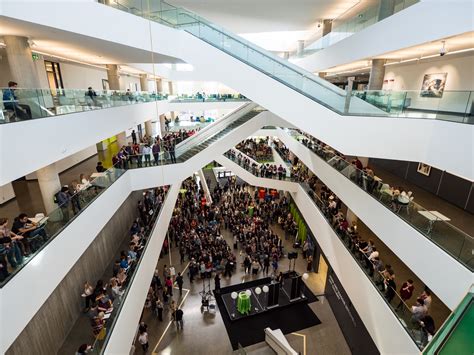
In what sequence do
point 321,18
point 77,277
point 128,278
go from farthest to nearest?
point 321,18
point 77,277
point 128,278

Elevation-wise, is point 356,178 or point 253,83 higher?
point 253,83

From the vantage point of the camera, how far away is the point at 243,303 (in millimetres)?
10422

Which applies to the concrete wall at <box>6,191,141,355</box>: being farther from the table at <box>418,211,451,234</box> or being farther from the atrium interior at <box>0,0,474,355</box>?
the table at <box>418,211,451,234</box>

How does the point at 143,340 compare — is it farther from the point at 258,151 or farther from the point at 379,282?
the point at 258,151

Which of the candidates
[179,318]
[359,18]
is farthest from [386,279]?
[359,18]

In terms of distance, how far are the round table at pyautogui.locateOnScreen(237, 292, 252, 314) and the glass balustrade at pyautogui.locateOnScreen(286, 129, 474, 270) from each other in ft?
19.5

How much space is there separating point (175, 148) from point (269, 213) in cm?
782

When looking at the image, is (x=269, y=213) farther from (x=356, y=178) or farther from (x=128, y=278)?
(x=128, y=278)

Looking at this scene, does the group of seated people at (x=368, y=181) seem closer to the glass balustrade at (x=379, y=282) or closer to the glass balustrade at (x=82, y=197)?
the glass balustrade at (x=379, y=282)

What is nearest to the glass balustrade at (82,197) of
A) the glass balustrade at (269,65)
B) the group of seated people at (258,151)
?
the glass balustrade at (269,65)

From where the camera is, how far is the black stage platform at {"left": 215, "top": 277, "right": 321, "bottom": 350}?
9828 millimetres

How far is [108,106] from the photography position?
870 centimetres

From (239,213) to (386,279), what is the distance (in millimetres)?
9857

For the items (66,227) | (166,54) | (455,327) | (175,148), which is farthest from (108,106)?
(455,327)
